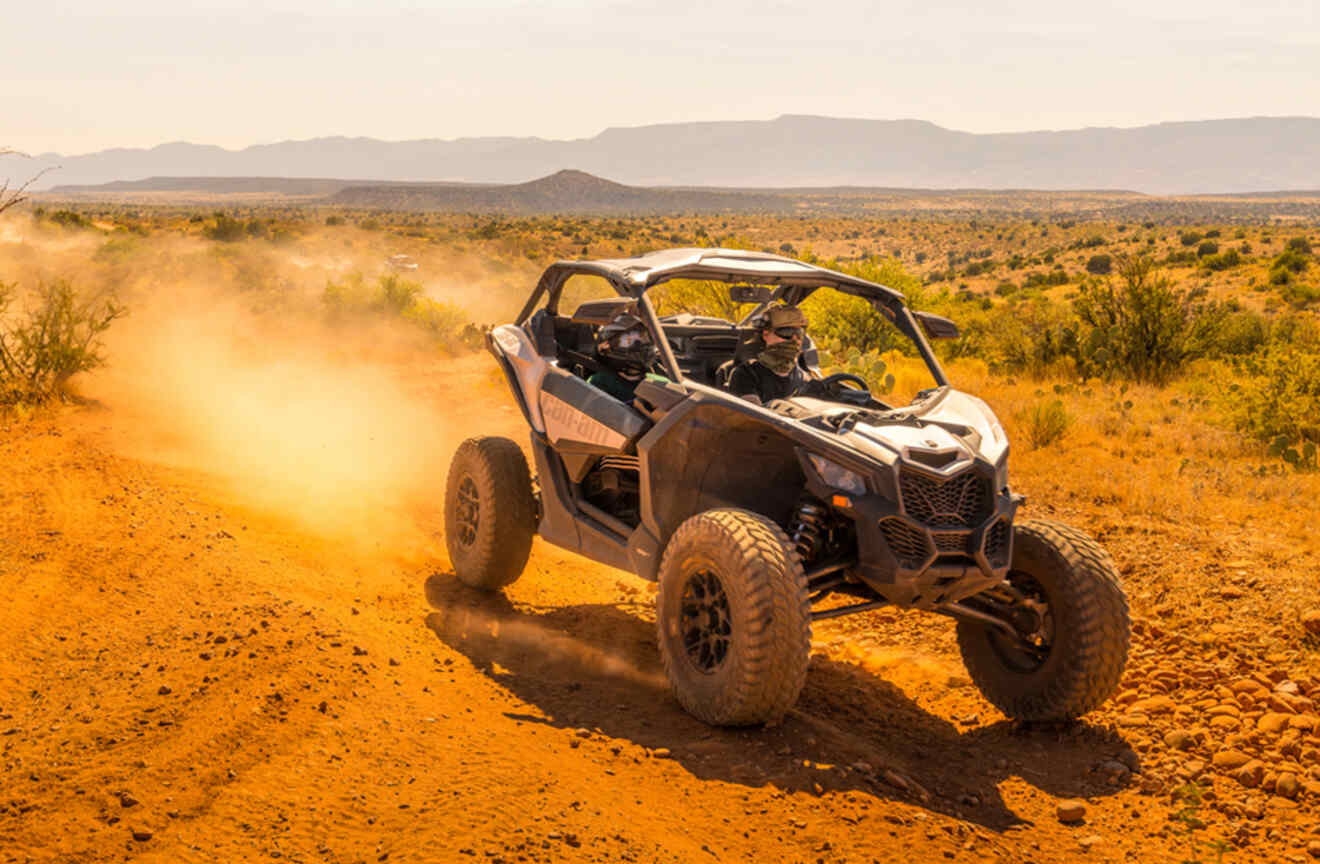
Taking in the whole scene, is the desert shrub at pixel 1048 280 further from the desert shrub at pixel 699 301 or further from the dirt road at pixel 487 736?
the dirt road at pixel 487 736

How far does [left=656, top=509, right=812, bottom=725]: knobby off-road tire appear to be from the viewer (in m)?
4.91

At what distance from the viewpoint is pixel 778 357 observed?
6.56 metres

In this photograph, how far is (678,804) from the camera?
14.7ft

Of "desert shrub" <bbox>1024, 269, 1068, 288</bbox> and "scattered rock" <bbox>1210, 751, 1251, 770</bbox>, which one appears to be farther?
"desert shrub" <bbox>1024, 269, 1068, 288</bbox>

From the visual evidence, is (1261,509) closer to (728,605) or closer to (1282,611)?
(1282,611)

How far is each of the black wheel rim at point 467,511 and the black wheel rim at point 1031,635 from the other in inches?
142

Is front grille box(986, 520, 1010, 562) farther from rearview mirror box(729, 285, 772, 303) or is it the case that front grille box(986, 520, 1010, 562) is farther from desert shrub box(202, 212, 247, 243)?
desert shrub box(202, 212, 247, 243)

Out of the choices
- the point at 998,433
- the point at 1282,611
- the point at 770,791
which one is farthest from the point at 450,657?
the point at 1282,611

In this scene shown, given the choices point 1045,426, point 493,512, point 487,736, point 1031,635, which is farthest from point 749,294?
A: point 1045,426

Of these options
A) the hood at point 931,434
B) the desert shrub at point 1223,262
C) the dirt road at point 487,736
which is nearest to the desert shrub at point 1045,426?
the dirt road at point 487,736

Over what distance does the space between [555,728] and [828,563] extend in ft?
5.25

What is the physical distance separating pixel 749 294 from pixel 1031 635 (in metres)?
2.56

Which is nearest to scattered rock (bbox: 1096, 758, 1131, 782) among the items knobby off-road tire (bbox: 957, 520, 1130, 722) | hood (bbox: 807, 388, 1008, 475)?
knobby off-road tire (bbox: 957, 520, 1130, 722)

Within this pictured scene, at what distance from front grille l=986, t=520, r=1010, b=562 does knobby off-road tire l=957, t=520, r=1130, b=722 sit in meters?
0.27
